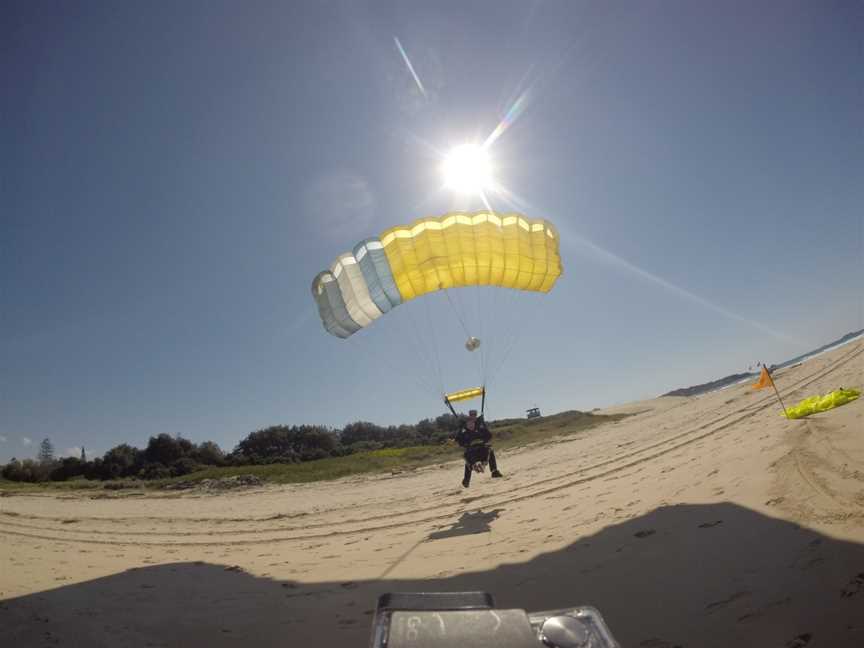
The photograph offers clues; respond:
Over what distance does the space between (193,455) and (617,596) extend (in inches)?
1648

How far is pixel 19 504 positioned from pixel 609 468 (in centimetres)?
2968

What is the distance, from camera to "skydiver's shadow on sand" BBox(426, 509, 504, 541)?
7.56 metres

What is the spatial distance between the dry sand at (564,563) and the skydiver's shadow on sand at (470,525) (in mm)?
72

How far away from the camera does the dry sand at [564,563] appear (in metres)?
3.19

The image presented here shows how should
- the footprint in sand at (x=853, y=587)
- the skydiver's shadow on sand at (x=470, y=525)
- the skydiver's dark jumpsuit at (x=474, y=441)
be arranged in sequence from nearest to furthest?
the footprint in sand at (x=853, y=587), the skydiver's shadow on sand at (x=470, y=525), the skydiver's dark jumpsuit at (x=474, y=441)

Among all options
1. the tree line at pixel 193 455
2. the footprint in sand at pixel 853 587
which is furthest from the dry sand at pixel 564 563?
the tree line at pixel 193 455

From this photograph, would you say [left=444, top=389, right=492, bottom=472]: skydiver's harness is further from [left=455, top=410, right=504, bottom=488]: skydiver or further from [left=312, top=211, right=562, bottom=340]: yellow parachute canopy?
[left=312, top=211, right=562, bottom=340]: yellow parachute canopy

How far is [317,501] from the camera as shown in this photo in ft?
54.3

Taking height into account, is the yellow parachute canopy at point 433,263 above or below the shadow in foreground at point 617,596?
above

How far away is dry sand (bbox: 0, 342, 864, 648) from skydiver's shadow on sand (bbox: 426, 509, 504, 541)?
0.24 feet

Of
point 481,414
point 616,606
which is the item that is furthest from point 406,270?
point 616,606

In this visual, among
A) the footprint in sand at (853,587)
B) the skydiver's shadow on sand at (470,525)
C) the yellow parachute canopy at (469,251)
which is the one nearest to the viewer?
the footprint in sand at (853,587)

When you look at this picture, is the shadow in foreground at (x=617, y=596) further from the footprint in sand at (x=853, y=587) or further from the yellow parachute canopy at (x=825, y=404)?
the yellow parachute canopy at (x=825, y=404)

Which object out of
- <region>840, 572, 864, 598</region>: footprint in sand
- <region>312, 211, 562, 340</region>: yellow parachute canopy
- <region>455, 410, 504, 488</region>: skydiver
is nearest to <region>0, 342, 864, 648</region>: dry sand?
<region>840, 572, 864, 598</region>: footprint in sand
